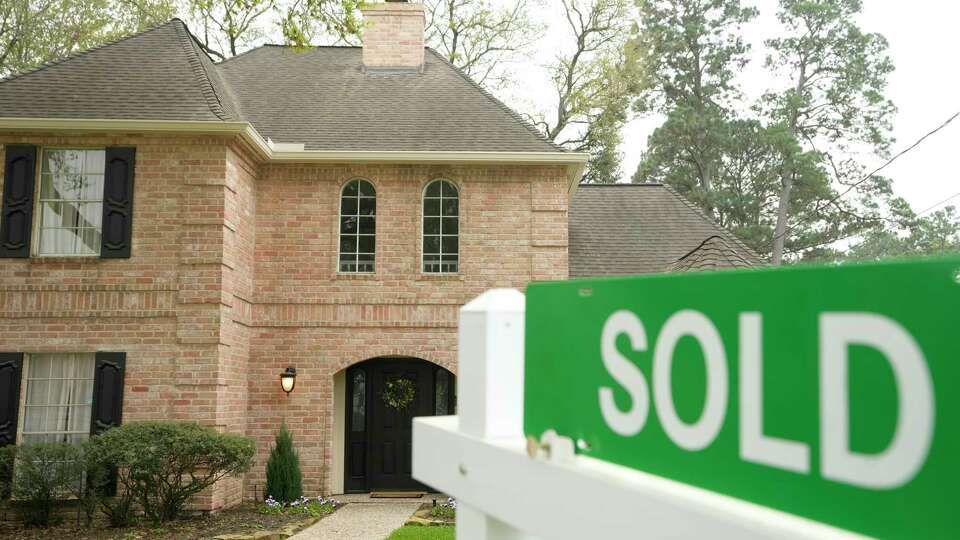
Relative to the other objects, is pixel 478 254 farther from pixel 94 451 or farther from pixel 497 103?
pixel 94 451

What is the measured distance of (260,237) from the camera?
1290 centimetres

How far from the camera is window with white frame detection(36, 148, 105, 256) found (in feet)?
37.6

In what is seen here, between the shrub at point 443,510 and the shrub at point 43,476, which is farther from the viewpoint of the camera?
the shrub at point 443,510

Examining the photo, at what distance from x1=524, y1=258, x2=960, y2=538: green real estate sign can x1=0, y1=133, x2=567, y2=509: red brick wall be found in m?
10.9

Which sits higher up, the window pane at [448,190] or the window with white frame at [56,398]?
the window pane at [448,190]

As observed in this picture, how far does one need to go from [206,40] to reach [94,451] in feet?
52.2

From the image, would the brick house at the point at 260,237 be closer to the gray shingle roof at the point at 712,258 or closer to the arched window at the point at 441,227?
the arched window at the point at 441,227

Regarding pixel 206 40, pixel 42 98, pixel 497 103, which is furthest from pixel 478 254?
pixel 206 40

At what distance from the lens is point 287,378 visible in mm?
12312

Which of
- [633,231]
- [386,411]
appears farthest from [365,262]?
[633,231]

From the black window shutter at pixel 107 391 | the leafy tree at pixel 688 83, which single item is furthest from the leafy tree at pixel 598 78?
the black window shutter at pixel 107 391

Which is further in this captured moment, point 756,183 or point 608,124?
point 756,183

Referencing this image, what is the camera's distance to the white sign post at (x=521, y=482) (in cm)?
78

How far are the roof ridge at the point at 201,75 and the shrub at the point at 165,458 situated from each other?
4.56 meters
